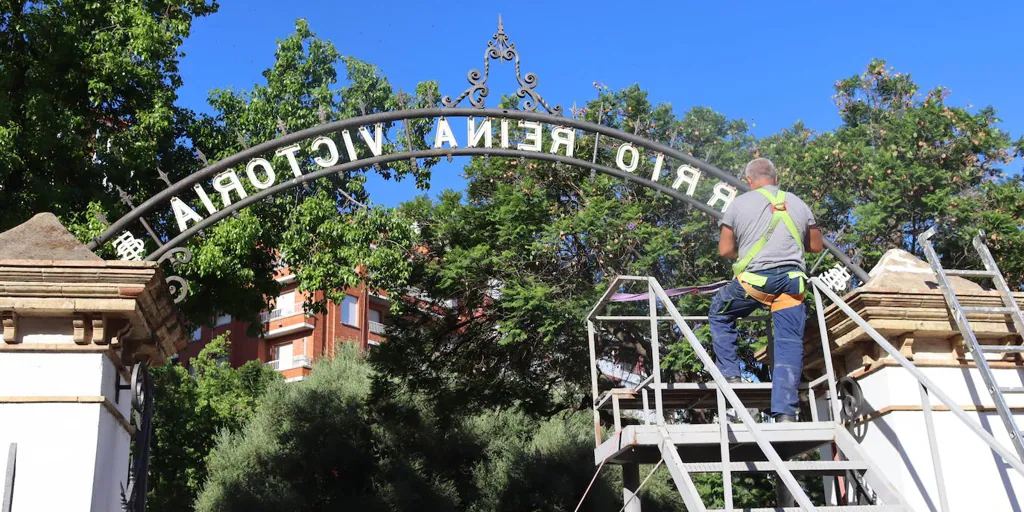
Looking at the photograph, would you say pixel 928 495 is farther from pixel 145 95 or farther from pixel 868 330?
pixel 145 95

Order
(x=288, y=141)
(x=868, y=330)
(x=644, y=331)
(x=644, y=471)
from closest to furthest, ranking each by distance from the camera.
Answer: (x=868, y=330)
(x=288, y=141)
(x=644, y=331)
(x=644, y=471)

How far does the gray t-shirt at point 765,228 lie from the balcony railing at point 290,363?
40.1m

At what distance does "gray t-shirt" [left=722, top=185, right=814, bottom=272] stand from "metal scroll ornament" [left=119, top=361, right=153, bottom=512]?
192 inches

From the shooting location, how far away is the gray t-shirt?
25.3ft

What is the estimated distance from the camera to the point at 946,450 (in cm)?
815

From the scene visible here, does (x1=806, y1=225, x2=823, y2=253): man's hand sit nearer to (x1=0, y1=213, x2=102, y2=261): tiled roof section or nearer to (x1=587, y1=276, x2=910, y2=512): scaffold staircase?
(x1=587, y1=276, x2=910, y2=512): scaffold staircase

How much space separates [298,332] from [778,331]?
136 feet

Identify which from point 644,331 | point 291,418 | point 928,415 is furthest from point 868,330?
point 291,418

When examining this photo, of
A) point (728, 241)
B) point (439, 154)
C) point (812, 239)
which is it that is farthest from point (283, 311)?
point (812, 239)

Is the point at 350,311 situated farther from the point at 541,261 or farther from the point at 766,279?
the point at 766,279

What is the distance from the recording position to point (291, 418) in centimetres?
2770

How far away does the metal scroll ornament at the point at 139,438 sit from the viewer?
8445 millimetres

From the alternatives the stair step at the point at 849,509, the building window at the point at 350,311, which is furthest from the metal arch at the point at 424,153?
the building window at the point at 350,311

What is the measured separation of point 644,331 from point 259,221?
6908mm
